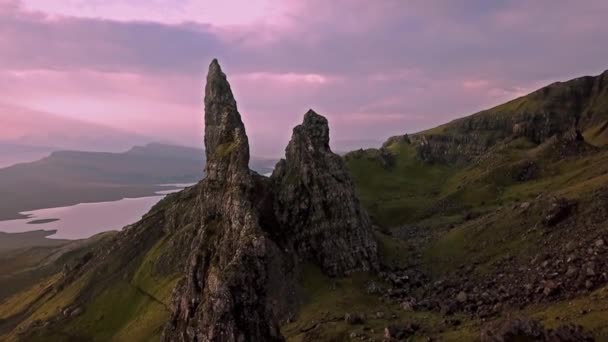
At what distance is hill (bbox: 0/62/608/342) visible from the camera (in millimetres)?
55031

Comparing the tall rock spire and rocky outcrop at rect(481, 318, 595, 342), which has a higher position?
the tall rock spire

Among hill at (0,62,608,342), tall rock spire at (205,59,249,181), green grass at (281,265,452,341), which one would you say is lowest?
green grass at (281,265,452,341)

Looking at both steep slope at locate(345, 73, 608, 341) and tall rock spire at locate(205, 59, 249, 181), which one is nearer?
steep slope at locate(345, 73, 608, 341)

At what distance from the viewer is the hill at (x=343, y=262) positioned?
55.0 m

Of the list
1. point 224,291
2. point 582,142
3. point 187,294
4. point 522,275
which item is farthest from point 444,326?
point 582,142

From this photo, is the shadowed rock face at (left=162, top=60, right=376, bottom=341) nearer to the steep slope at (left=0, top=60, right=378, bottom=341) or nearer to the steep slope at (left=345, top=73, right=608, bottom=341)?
the steep slope at (left=0, top=60, right=378, bottom=341)

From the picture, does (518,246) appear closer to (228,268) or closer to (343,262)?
(343,262)

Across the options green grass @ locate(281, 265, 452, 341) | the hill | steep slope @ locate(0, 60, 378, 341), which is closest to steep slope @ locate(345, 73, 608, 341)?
the hill

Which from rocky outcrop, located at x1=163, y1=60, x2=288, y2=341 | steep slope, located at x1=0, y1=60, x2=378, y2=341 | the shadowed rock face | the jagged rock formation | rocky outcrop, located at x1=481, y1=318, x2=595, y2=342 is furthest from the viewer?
the jagged rock formation

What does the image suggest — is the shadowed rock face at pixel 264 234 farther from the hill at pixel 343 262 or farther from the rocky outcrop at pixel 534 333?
the rocky outcrop at pixel 534 333

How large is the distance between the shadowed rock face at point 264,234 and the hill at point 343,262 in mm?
257

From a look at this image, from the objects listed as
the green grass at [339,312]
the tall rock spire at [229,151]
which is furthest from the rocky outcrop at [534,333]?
the tall rock spire at [229,151]

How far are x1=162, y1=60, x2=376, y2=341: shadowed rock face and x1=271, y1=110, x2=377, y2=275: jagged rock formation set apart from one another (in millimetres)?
198

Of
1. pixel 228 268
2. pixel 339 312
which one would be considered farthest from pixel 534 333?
pixel 339 312
